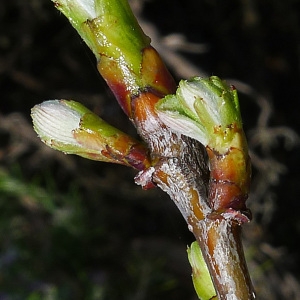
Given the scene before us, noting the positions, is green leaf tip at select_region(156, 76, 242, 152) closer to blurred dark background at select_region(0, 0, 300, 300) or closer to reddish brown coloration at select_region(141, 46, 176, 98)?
reddish brown coloration at select_region(141, 46, 176, 98)

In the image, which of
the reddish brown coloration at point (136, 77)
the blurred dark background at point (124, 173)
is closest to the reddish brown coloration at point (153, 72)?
the reddish brown coloration at point (136, 77)

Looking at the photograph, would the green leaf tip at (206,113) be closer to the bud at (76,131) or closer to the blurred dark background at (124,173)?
the bud at (76,131)

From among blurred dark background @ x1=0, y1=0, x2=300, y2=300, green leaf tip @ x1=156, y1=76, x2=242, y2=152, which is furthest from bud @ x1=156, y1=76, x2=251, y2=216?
blurred dark background @ x1=0, y1=0, x2=300, y2=300

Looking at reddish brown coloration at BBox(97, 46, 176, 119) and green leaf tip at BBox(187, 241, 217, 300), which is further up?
reddish brown coloration at BBox(97, 46, 176, 119)

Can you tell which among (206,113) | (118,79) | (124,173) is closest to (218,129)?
(206,113)

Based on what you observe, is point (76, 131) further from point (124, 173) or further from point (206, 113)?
point (124, 173)
